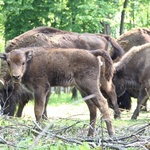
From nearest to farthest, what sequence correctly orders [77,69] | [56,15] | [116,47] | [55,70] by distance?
[77,69], [55,70], [116,47], [56,15]

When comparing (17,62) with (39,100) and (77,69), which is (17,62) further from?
(77,69)

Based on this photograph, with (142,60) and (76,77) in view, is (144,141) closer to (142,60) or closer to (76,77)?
(76,77)

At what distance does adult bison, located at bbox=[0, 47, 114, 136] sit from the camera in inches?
364

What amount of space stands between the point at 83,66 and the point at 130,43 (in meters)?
7.22

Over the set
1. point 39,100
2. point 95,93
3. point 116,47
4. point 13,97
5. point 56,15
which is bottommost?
point 13,97

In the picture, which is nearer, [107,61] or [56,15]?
[107,61]

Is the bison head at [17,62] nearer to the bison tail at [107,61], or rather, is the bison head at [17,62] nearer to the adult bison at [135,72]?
the bison tail at [107,61]

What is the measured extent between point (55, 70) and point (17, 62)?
0.71 m

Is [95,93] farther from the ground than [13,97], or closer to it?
farther from the ground

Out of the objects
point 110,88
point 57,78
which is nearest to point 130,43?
point 110,88

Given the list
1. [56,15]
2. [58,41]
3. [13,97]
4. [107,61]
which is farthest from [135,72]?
[56,15]

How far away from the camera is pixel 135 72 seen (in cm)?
1423

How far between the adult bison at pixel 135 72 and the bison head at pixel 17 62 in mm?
4204

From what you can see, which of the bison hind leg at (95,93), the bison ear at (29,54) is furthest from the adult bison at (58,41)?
the bison hind leg at (95,93)
